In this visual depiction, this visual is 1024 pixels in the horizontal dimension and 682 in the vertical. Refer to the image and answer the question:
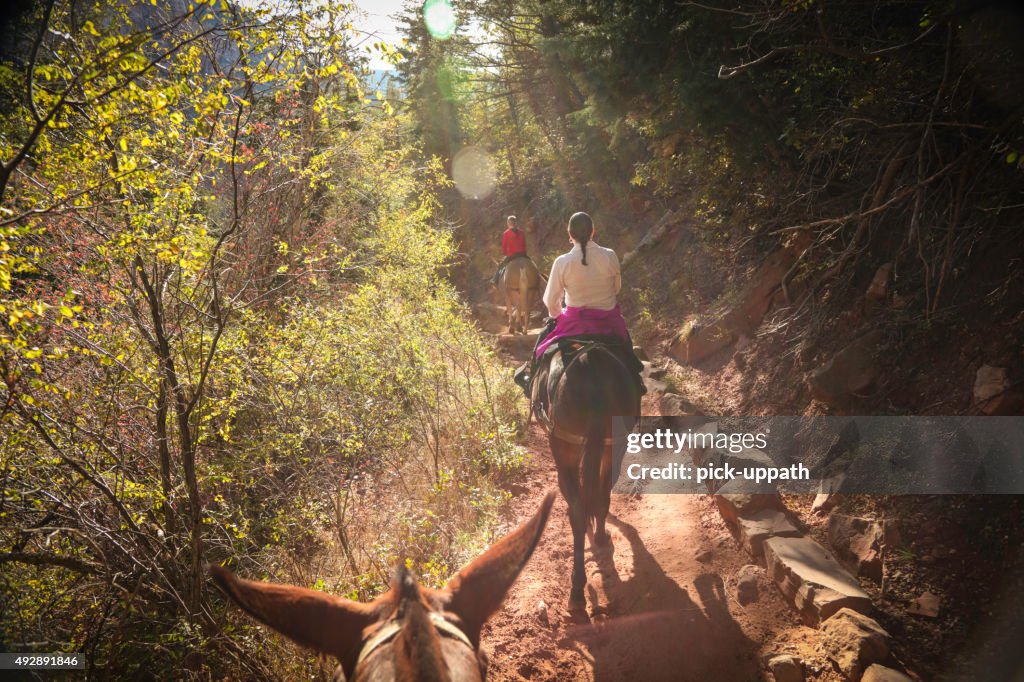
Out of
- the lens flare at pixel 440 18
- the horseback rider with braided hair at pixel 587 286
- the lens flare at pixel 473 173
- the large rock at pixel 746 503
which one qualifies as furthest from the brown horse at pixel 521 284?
the lens flare at pixel 473 173

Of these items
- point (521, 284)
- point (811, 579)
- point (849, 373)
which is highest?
point (521, 284)

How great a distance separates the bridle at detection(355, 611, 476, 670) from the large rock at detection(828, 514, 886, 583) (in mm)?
3716

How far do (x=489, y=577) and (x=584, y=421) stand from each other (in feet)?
8.48

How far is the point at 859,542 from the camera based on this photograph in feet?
12.9

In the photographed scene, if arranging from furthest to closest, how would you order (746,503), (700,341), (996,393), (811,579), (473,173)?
1. (473,173)
2. (700,341)
3. (746,503)
4. (996,393)
5. (811,579)

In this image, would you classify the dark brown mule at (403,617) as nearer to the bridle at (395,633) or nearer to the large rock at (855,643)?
the bridle at (395,633)

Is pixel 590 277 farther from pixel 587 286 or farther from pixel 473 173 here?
pixel 473 173

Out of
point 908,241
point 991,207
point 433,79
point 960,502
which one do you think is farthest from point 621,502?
point 433,79

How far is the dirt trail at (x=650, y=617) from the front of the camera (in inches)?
138

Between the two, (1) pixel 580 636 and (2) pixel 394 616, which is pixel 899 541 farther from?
(2) pixel 394 616

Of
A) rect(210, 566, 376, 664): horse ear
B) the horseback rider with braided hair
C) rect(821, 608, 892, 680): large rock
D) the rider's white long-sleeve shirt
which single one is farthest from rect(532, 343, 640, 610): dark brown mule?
rect(210, 566, 376, 664): horse ear

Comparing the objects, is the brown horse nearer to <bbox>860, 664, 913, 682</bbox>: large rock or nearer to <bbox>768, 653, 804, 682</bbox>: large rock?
<bbox>768, 653, 804, 682</bbox>: large rock

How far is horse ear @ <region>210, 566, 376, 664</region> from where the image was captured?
5.14 feet

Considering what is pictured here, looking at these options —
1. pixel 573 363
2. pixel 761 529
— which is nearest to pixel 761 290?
pixel 761 529
